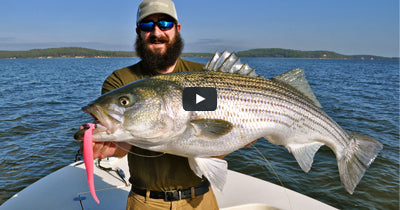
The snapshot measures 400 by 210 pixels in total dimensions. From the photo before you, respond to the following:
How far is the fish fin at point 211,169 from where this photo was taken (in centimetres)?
243

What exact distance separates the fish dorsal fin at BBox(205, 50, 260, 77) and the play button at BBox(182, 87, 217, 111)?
1.20 ft

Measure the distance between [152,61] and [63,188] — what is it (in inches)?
138

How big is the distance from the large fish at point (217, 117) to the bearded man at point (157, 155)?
1.07 feet

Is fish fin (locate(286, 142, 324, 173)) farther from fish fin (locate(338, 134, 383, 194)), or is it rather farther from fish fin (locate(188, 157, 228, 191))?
fish fin (locate(188, 157, 228, 191))

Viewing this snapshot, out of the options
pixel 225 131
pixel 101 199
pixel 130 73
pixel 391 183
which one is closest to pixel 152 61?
pixel 130 73

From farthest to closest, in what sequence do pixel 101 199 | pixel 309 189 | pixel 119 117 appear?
pixel 309 189
pixel 101 199
pixel 119 117

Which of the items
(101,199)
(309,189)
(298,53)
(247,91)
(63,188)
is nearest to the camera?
(247,91)

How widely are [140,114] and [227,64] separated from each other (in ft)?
3.44

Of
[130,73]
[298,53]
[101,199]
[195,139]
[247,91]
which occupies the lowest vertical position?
[101,199]

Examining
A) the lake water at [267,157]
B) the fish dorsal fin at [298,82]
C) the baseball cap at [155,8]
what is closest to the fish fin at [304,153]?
the fish dorsal fin at [298,82]

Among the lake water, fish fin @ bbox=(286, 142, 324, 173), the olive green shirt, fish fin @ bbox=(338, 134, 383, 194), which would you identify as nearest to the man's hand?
the olive green shirt

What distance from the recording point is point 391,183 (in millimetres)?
8438

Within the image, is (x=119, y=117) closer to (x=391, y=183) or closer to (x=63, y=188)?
(x=63, y=188)

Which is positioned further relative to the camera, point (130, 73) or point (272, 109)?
point (130, 73)
